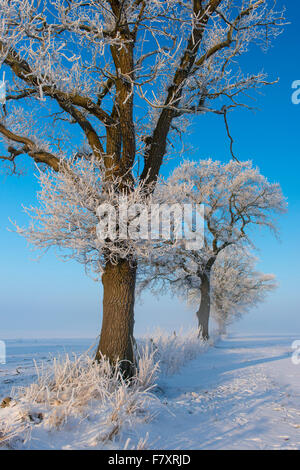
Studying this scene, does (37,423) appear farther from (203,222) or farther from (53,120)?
(203,222)

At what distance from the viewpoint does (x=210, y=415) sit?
16.7 ft

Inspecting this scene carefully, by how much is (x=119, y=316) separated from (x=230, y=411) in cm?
248

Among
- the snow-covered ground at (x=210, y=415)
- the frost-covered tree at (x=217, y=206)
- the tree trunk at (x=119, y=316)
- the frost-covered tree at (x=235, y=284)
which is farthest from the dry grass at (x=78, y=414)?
the frost-covered tree at (x=235, y=284)

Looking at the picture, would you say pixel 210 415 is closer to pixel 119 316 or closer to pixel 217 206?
pixel 119 316

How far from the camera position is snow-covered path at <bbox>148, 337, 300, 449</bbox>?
13.0 ft

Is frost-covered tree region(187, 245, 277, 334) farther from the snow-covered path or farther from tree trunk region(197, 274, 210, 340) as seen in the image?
the snow-covered path

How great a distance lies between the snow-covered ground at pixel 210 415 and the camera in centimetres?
376

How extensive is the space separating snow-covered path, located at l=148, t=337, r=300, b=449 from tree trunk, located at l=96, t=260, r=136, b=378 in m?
1.10

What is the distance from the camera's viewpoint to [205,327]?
17812 millimetres

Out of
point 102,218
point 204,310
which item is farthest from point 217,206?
point 102,218

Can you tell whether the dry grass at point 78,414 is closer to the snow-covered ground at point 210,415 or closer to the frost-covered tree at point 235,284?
the snow-covered ground at point 210,415

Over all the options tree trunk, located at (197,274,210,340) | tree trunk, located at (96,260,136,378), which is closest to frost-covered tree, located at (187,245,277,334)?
tree trunk, located at (197,274,210,340)

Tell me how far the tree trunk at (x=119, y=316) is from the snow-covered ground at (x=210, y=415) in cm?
95

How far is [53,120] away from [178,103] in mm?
3089
